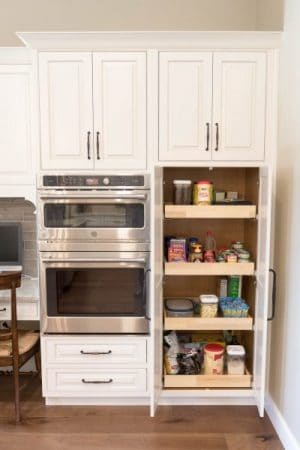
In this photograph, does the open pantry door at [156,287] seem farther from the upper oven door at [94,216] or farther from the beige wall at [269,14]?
the beige wall at [269,14]

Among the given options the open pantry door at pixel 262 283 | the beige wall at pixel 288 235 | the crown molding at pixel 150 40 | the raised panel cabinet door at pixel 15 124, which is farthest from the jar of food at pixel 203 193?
the raised panel cabinet door at pixel 15 124

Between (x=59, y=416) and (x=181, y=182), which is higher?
(x=181, y=182)

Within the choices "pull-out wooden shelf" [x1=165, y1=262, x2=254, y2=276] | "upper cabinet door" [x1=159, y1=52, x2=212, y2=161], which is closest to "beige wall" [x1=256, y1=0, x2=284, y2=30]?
"upper cabinet door" [x1=159, y1=52, x2=212, y2=161]

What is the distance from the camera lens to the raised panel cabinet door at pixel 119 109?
2381 millimetres

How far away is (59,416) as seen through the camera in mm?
2480

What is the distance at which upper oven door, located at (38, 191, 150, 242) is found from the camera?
7.95 feet

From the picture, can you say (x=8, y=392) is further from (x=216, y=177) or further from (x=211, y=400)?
(x=216, y=177)

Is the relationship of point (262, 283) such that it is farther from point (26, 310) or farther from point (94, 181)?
point (26, 310)

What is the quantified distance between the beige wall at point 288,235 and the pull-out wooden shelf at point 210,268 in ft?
0.66

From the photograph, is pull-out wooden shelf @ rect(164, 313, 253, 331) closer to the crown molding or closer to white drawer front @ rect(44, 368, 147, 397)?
white drawer front @ rect(44, 368, 147, 397)

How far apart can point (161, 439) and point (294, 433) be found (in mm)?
726

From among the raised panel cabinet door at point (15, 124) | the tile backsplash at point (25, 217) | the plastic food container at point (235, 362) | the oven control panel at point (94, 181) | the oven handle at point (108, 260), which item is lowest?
the plastic food container at point (235, 362)

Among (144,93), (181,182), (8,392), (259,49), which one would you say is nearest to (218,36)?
(259,49)

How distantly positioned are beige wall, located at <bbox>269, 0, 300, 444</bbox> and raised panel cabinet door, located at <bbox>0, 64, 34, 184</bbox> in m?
1.56
